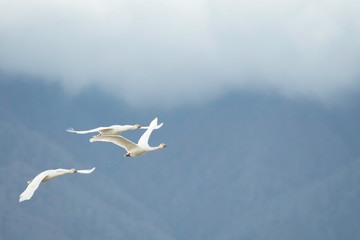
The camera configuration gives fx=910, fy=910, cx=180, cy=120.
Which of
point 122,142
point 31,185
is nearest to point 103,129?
point 122,142

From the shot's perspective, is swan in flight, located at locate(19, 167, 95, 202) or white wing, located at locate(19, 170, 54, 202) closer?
white wing, located at locate(19, 170, 54, 202)

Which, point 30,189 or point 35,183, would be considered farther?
point 35,183

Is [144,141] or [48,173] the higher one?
[144,141]

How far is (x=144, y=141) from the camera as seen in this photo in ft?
271

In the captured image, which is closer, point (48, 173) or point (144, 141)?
point (48, 173)

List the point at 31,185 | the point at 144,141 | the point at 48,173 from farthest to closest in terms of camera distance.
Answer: the point at 144,141, the point at 48,173, the point at 31,185

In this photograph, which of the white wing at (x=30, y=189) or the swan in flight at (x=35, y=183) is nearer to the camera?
the white wing at (x=30, y=189)

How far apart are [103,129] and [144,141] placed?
15.5ft

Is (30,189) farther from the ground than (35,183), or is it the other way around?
(35,183)

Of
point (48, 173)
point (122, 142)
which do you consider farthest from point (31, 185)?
point (122, 142)

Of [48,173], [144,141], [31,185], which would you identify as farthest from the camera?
[144,141]

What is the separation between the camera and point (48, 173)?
75.2 meters

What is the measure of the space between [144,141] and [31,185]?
15400 millimetres

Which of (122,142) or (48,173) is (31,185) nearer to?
(48,173)
